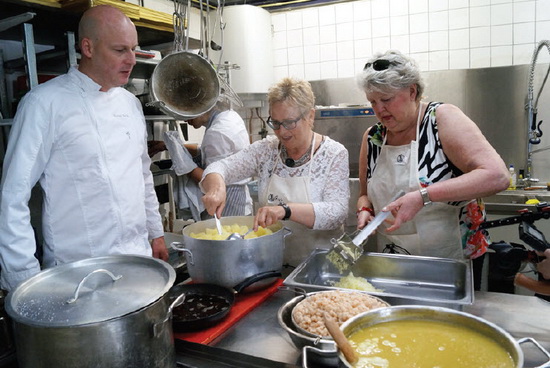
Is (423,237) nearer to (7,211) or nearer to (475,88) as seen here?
(7,211)

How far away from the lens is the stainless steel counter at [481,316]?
113 cm

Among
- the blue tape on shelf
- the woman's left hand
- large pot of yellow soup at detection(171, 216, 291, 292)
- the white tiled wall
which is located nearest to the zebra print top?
the woman's left hand

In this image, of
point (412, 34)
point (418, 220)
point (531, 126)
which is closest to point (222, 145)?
point (418, 220)

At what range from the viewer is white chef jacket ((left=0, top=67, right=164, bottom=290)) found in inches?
64.9

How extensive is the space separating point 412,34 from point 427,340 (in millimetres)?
4066

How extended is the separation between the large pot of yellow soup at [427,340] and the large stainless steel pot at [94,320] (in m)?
0.42

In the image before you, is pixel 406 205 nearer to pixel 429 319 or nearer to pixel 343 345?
pixel 429 319

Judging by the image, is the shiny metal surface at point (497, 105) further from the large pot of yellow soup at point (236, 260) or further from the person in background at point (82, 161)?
the large pot of yellow soup at point (236, 260)

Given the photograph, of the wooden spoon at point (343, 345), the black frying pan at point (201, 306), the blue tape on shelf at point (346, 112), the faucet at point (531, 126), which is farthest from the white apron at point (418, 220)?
the faucet at point (531, 126)

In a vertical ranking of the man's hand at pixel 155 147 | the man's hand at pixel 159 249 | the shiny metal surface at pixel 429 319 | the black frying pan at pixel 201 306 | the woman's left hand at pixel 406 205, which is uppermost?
the man's hand at pixel 155 147

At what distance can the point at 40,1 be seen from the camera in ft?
6.65

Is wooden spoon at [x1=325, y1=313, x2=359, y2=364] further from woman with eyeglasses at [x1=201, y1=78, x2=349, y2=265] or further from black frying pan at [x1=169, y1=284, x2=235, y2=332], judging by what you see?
woman with eyeglasses at [x1=201, y1=78, x2=349, y2=265]

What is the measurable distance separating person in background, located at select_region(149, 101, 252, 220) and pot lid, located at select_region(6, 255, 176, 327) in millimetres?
1694

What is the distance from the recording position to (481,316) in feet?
4.25
